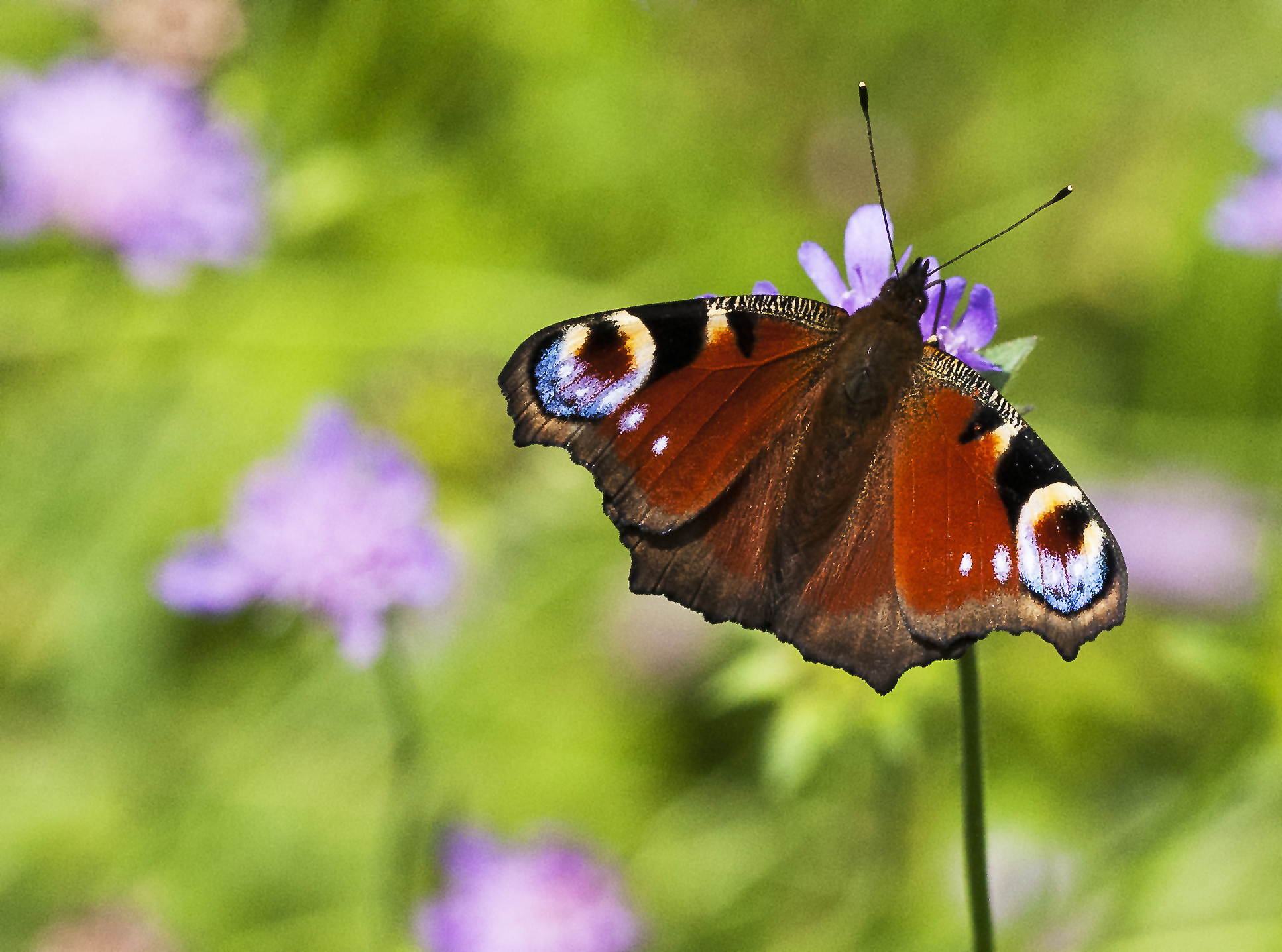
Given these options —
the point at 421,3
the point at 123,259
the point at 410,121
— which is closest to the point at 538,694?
the point at 123,259

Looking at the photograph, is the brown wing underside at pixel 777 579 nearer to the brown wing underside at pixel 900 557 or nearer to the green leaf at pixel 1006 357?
the brown wing underside at pixel 900 557

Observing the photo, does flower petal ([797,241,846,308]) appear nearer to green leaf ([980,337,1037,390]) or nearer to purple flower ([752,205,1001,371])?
purple flower ([752,205,1001,371])

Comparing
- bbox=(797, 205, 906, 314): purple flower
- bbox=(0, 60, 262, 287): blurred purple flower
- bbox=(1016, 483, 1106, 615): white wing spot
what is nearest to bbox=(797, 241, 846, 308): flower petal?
bbox=(797, 205, 906, 314): purple flower

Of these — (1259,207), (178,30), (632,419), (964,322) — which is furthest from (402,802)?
A: (1259,207)

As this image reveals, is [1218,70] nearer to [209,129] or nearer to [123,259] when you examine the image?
[209,129]

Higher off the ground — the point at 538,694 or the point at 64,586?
the point at 64,586

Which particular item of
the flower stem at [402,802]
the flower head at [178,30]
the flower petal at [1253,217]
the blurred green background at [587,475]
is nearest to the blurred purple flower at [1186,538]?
the blurred green background at [587,475]

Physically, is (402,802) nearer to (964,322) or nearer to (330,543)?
(330,543)
